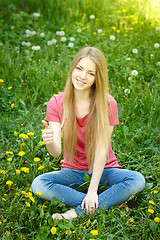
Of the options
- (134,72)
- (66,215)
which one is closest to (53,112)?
(66,215)

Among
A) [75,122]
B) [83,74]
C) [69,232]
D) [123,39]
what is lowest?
[69,232]

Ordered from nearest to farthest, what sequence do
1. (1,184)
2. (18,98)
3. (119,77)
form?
(1,184) < (18,98) < (119,77)

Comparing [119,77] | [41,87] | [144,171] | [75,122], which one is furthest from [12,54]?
[144,171]

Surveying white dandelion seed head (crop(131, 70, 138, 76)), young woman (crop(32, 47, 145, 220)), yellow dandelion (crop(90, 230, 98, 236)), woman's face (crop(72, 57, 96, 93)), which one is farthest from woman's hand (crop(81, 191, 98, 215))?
white dandelion seed head (crop(131, 70, 138, 76))

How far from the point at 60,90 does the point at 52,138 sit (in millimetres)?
1347

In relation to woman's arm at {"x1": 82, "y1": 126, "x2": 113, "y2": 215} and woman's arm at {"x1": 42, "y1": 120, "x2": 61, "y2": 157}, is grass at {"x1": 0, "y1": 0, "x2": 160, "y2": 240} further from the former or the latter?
woman's arm at {"x1": 42, "y1": 120, "x2": 61, "y2": 157}

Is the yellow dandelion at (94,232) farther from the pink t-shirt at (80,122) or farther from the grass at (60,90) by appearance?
the pink t-shirt at (80,122)

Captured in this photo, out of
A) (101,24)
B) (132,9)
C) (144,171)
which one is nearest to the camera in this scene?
(144,171)

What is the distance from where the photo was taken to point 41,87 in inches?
126

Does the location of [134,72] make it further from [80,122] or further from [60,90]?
[80,122]

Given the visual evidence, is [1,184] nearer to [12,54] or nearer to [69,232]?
[69,232]

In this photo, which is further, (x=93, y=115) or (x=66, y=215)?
(x=93, y=115)

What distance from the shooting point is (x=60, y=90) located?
3.22 m

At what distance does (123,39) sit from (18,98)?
62.8 inches
